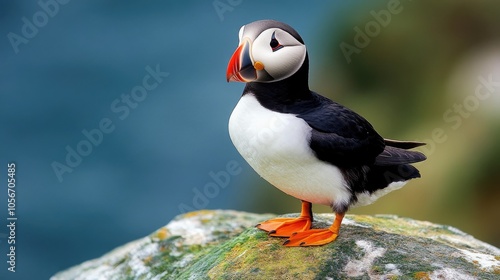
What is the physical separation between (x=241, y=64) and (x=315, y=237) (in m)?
1.37

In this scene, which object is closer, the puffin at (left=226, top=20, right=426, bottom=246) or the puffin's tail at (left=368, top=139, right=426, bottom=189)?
the puffin at (left=226, top=20, right=426, bottom=246)

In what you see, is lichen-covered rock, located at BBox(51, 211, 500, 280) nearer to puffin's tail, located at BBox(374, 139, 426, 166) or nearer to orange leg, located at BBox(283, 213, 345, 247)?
orange leg, located at BBox(283, 213, 345, 247)

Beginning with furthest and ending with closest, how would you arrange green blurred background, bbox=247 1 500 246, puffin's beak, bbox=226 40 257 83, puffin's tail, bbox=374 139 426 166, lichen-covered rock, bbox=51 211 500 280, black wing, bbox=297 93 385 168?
green blurred background, bbox=247 1 500 246 → puffin's tail, bbox=374 139 426 166 → black wing, bbox=297 93 385 168 → puffin's beak, bbox=226 40 257 83 → lichen-covered rock, bbox=51 211 500 280

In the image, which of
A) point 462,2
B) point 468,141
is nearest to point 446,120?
point 468,141

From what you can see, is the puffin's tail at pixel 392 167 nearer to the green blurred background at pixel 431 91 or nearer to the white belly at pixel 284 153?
the white belly at pixel 284 153

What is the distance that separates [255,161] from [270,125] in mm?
341

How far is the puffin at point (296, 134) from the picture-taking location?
4.93m

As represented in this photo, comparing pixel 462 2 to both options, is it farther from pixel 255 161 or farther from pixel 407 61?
pixel 255 161

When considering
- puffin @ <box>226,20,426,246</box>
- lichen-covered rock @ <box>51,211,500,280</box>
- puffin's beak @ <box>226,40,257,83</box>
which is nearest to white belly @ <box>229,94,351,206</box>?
puffin @ <box>226,20,426,246</box>

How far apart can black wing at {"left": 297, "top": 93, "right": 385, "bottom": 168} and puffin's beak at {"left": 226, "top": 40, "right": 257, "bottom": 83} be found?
0.51 m

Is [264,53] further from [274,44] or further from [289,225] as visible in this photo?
[289,225]

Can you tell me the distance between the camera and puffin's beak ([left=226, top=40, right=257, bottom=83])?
192 inches

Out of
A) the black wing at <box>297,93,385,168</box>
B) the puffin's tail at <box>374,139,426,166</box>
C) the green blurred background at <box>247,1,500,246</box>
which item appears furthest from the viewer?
the green blurred background at <box>247,1,500,246</box>

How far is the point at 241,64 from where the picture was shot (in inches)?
192
